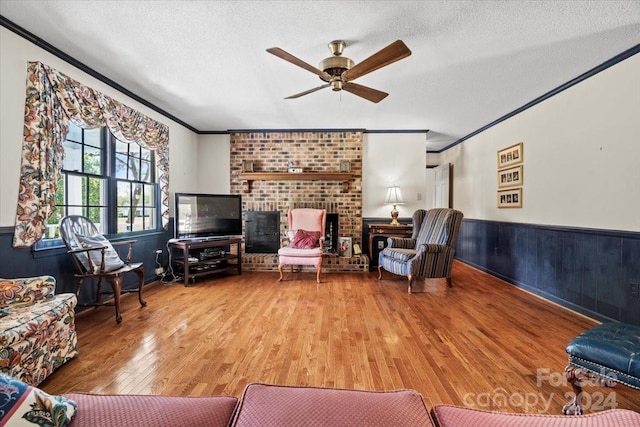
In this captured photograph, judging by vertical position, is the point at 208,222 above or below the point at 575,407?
above

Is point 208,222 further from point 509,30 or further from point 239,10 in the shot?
point 509,30

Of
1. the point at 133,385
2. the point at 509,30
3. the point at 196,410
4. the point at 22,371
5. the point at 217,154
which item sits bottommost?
the point at 133,385

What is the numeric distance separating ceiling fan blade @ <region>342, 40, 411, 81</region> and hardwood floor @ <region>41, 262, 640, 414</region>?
6.99 ft

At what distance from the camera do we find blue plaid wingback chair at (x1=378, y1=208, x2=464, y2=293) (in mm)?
3736

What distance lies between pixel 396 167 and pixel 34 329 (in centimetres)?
483

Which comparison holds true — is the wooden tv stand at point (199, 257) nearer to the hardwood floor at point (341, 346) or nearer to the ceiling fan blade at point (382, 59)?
the hardwood floor at point (341, 346)

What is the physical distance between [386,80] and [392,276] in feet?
9.22

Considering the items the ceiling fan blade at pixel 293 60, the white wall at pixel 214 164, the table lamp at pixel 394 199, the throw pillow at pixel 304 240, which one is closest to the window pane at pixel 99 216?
the white wall at pixel 214 164

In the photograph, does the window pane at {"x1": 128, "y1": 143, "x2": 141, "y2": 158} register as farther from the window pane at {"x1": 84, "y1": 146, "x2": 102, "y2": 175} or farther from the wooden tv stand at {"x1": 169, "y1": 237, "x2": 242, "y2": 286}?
the wooden tv stand at {"x1": 169, "y1": 237, "x2": 242, "y2": 286}

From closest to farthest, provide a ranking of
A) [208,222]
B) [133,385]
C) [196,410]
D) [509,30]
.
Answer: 1. [196,410]
2. [133,385]
3. [509,30]
4. [208,222]

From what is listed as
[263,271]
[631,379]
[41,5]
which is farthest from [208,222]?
[631,379]

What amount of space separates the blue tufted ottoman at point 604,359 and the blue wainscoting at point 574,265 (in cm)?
134

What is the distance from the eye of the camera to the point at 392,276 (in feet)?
15.1

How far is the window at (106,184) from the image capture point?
2.92m
